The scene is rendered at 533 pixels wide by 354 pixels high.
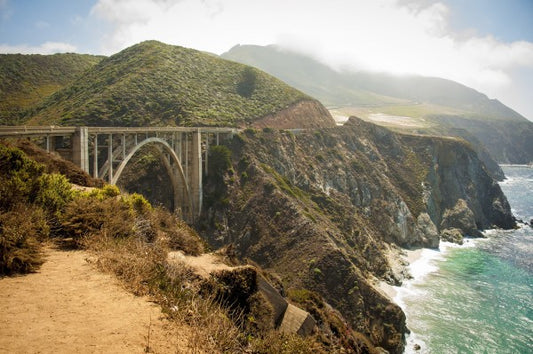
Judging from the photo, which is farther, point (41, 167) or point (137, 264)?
point (41, 167)

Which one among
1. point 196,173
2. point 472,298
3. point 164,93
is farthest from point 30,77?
point 472,298

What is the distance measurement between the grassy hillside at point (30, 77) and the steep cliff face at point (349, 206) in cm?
4508

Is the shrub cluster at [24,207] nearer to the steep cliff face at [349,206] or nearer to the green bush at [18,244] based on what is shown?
the green bush at [18,244]

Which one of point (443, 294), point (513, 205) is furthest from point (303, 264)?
point (513, 205)

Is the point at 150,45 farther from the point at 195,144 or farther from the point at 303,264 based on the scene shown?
the point at 303,264

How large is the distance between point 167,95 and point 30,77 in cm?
4456

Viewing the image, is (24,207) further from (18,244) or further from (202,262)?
(202,262)

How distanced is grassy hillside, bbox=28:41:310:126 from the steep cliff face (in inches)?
461

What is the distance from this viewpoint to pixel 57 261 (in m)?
9.78

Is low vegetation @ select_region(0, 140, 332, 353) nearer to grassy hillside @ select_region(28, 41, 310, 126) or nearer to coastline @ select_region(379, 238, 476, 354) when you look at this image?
coastline @ select_region(379, 238, 476, 354)

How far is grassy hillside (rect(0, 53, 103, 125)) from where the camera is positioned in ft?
227

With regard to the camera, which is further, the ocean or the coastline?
the ocean

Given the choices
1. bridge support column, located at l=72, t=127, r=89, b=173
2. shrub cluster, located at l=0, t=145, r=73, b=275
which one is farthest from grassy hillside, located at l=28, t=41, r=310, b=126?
shrub cluster, located at l=0, t=145, r=73, b=275

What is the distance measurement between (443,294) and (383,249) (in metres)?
12.9
